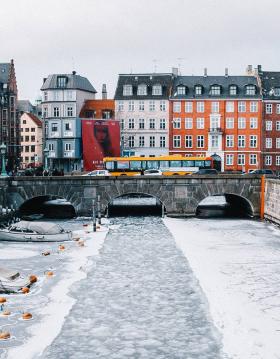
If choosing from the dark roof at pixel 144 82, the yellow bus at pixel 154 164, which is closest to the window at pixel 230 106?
the dark roof at pixel 144 82

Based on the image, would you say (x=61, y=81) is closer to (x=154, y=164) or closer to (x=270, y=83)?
(x=154, y=164)

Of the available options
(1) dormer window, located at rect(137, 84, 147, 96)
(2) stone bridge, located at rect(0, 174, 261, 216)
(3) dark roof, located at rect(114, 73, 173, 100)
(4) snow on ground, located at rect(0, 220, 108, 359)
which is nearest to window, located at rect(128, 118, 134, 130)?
(3) dark roof, located at rect(114, 73, 173, 100)

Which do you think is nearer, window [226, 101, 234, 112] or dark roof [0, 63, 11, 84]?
window [226, 101, 234, 112]

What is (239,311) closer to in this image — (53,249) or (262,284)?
(262,284)

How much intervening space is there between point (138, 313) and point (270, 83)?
91031 mm

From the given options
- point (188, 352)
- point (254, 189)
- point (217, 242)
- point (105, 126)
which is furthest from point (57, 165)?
point (188, 352)

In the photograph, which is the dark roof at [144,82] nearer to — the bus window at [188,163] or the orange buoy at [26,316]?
the bus window at [188,163]

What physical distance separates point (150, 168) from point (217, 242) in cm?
3967

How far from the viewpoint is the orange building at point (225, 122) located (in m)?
114

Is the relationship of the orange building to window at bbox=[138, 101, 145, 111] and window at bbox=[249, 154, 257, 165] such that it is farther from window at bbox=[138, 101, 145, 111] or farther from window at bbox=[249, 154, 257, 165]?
window at bbox=[138, 101, 145, 111]

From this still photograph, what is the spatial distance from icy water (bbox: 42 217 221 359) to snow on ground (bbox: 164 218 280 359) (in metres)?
0.79

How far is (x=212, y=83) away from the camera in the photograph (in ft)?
380

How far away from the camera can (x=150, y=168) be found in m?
92.7

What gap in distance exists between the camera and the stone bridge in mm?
71438
